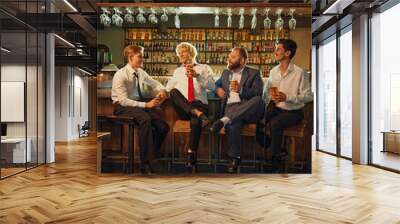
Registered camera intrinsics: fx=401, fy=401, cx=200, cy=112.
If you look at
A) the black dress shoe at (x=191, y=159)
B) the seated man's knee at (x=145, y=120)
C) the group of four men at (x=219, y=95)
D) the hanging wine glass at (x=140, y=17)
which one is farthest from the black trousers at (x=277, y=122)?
the hanging wine glass at (x=140, y=17)

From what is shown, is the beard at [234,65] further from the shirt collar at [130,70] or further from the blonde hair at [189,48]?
the shirt collar at [130,70]

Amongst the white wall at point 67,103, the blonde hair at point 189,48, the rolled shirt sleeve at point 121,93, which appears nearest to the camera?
the rolled shirt sleeve at point 121,93

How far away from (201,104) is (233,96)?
588 millimetres

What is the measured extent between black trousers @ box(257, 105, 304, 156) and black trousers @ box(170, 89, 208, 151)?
3.54ft

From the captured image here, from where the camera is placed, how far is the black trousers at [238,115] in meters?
7.15

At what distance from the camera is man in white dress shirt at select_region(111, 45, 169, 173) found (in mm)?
7109

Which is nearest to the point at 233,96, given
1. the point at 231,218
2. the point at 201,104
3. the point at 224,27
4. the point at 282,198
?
the point at 201,104

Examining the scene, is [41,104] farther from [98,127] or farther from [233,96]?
[233,96]

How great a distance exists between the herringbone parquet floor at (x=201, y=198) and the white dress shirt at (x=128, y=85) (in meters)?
1.34

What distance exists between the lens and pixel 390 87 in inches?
316

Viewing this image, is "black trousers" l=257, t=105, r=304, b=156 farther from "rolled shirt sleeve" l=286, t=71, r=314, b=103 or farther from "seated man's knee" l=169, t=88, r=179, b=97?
"seated man's knee" l=169, t=88, r=179, b=97

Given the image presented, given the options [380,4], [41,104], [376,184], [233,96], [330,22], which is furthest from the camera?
[330,22]

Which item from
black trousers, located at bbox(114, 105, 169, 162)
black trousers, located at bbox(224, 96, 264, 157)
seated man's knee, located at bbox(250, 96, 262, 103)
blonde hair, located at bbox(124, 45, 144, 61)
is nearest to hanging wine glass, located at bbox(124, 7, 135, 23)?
blonde hair, located at bbox(124, 45, 144, 61)

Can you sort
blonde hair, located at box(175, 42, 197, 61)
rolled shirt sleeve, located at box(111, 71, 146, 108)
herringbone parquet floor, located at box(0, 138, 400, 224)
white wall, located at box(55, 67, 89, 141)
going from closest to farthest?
herringbone parquet floor, located at box(0, 138, 400, 224)
rolled shirt sleeve, located at box(111, 71, 146, 108)
blonde hair, located at box(175, 42, 197, 61)
white wall, located at box(55, 67, 89, 141)
